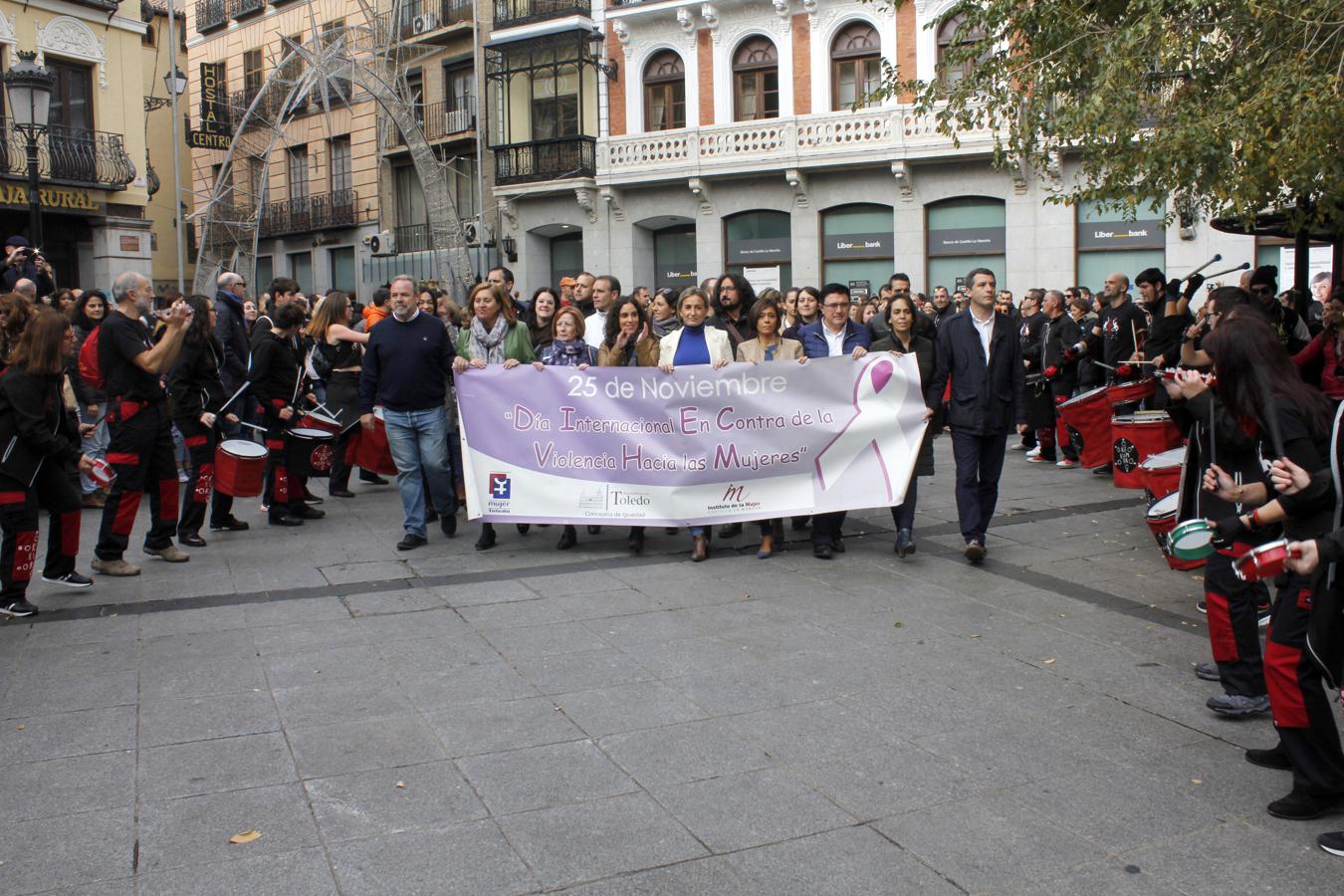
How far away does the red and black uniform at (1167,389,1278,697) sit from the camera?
17.3ft

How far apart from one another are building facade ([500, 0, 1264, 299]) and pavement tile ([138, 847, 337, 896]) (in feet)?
77.9

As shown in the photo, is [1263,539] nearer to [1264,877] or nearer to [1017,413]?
[1264,877]

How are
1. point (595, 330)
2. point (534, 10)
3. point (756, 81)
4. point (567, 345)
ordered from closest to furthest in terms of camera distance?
point (567, 345) → point (595, 330) → point (756, 81) → point (534, 10)

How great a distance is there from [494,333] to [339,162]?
31.5 metres

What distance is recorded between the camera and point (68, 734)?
521 centimetres

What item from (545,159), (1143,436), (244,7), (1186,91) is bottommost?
(1143,436)

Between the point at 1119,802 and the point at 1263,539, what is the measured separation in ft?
4.54

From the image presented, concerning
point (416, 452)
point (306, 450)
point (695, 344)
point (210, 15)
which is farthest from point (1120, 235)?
point (210, 15)

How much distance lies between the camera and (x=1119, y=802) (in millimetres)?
4426

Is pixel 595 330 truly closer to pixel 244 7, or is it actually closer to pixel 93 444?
pixel 93 444

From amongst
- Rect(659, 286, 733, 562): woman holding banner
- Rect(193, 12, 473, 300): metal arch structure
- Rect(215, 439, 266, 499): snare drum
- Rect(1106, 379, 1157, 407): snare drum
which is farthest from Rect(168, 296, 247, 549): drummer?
Rect(193, 12, 473, 300): metal arch structure

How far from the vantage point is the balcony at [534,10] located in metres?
32.1

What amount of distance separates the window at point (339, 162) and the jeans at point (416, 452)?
30.8 metres

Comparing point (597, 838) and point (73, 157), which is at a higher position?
point (73, 157)
